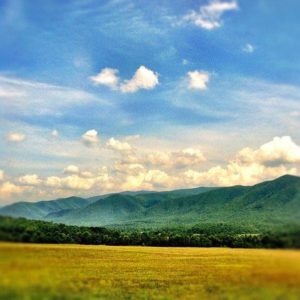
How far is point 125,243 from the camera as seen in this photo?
13625 cm

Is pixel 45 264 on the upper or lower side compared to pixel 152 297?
upper

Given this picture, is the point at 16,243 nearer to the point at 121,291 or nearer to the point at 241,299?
the point at 241,299

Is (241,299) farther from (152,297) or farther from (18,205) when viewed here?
(152,297)

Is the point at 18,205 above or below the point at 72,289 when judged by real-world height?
above

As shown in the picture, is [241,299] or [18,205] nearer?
[241,299]

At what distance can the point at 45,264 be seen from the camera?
59.0ft

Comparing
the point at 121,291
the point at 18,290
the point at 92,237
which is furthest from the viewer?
the point at 92,237

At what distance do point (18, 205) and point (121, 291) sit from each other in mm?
21021

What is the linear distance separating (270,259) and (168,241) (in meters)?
123

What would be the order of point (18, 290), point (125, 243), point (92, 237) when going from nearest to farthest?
1. point (18, 290)
2. point (92, 237)
3. point (125, 243)

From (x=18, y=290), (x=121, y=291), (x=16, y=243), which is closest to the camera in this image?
(x=18, y=290)

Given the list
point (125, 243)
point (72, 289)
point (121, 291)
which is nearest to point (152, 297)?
point (121, 291)

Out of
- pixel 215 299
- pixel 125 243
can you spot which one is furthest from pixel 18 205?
pixel 125 243

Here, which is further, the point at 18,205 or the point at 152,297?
the point at 152,297
